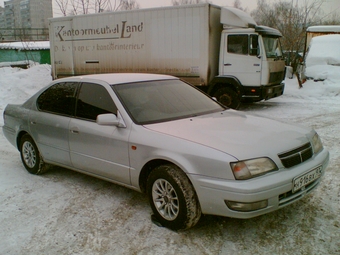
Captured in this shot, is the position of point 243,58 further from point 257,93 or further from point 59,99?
point 59,99

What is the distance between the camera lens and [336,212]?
3.67 meters

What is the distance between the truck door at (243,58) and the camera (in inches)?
400

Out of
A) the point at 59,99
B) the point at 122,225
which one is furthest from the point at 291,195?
the point at 59,99

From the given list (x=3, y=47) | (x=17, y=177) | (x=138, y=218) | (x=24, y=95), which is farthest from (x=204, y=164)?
(x=3, y=47)

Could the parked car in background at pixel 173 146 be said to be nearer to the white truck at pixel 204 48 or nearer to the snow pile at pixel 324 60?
the white truck at pixel 204 48

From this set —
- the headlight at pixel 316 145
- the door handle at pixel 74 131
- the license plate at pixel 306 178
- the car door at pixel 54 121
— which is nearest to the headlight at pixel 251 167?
the license plate at pixel 306 178

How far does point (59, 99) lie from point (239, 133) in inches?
102

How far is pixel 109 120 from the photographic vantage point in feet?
12.4

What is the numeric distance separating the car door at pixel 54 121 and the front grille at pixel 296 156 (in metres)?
2.65

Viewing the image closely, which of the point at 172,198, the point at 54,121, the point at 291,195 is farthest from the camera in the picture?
the point at 54,121

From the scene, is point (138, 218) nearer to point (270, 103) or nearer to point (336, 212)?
point (336, 212)

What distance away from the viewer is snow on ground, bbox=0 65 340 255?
317 centimetres

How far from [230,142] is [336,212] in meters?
1.47

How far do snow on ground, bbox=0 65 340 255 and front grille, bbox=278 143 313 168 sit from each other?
654 millimetres
